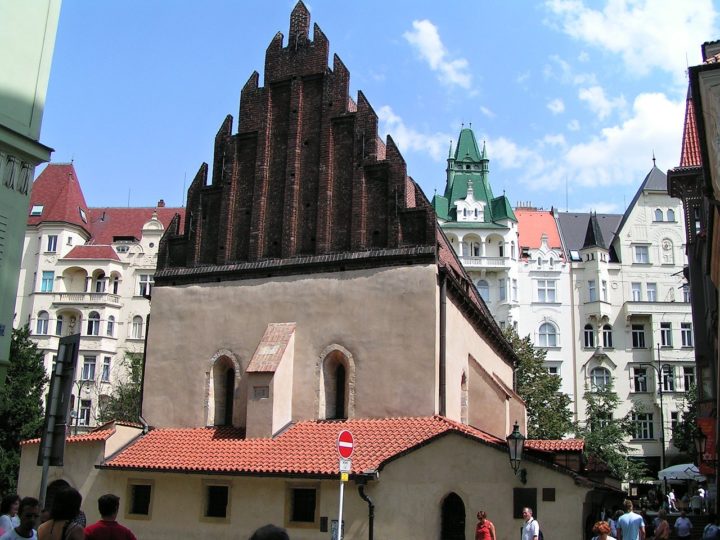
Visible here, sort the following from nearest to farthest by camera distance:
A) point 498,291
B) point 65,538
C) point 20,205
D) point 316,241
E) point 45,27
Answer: point 65,538, point 20,205, point 45,27, point 316,241, point 498,291

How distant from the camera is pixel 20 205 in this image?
56.6 feet

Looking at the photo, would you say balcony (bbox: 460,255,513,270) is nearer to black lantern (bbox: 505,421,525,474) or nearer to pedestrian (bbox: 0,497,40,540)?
black lantern (bbox: 505,421,525,474)

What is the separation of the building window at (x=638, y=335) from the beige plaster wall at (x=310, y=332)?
47476 mm

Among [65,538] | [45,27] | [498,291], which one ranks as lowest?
[65,538]

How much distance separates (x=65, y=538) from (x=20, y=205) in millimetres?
12206

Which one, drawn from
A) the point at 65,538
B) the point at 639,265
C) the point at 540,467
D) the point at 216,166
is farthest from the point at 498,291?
the point at 65,538

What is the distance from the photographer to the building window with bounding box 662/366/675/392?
2457 inches

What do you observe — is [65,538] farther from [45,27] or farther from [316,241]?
[316,241]

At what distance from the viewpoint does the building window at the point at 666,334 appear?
208 ft

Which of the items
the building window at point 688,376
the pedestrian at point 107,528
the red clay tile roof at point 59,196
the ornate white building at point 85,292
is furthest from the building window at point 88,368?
the pedestrian at point 107,528

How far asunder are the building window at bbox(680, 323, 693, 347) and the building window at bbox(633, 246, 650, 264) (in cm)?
607

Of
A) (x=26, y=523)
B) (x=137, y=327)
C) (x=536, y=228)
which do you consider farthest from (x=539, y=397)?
(x=26, y=523)

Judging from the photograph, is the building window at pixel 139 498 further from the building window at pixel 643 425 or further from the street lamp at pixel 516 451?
the building window at pixel 643 425

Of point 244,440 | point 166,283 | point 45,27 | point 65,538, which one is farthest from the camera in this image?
point 166,283
